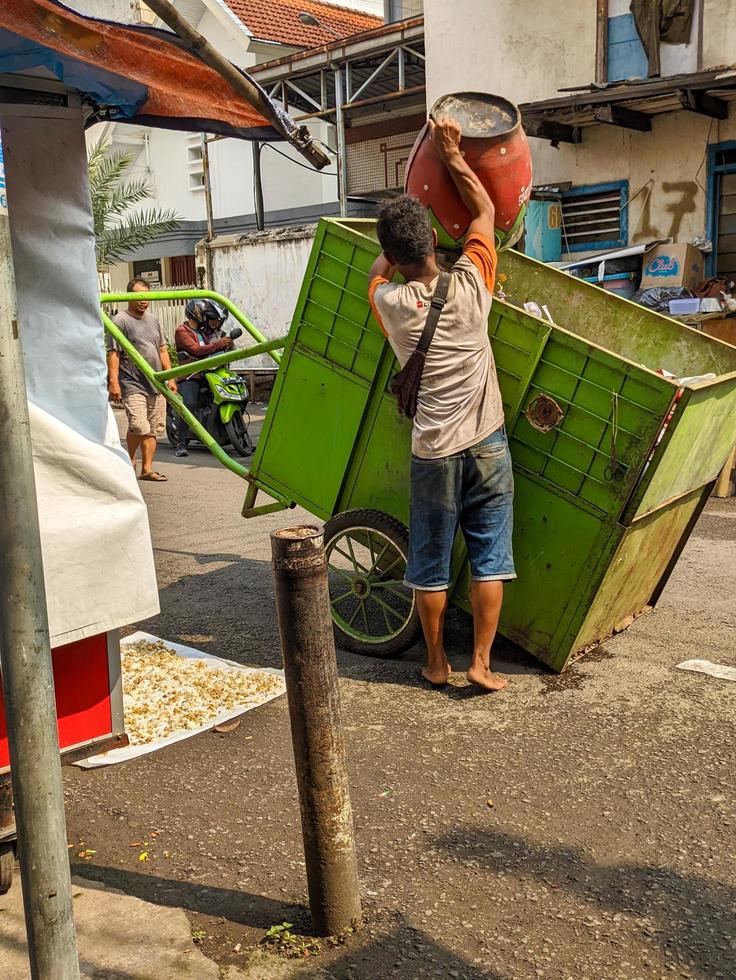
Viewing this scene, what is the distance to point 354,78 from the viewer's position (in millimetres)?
17391

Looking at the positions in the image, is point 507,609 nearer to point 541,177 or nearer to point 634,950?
point 634,950

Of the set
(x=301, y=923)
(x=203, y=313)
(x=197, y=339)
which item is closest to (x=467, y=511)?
(x=301, y=923)

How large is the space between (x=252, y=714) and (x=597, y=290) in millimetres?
2846

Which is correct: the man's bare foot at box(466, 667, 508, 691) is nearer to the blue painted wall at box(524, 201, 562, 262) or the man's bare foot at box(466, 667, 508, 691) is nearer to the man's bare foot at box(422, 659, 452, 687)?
the man's bare foot at box(422, 659, 452, 687)

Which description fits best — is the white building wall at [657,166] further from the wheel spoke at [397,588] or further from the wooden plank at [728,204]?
the wheel spoke at [397,588]

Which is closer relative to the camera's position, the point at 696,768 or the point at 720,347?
the point at 696,768

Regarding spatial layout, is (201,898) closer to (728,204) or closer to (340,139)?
(728,204)

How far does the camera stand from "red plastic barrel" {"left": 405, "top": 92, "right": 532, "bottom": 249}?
14.2 feet

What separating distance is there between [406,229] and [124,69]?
4.65ft

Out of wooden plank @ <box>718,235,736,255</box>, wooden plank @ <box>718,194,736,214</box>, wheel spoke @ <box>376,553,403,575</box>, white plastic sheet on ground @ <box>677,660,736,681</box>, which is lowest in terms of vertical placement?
white plastic sheet on ground @ <box>677,660,736,681</box>

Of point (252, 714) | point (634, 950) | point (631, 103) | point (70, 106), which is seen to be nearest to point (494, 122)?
point (70, 106)

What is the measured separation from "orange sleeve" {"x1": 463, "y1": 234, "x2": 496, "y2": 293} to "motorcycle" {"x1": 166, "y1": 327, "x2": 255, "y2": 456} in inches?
280

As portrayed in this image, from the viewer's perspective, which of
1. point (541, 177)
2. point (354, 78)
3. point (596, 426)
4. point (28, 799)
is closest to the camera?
point (28, 799)

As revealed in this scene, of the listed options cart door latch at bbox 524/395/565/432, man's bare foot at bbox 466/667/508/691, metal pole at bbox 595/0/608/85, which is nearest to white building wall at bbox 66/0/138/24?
cart door latch at bbox 524/395/565/432
